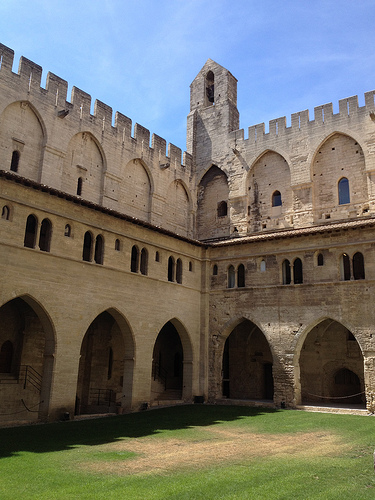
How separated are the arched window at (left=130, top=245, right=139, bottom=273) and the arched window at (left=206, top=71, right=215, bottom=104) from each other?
1530 centimetres

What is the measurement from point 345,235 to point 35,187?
46.1 ft

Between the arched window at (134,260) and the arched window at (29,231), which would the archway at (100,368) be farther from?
the arched window at (29,231)

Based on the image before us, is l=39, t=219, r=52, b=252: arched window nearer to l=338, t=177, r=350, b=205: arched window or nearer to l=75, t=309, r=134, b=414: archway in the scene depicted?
l=75, t=309, r=134, b=414: archway

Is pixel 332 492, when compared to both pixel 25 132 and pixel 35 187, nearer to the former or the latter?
pixel 35 187

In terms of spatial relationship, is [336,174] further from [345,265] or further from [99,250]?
[99,250]

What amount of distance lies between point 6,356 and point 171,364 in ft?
37.5

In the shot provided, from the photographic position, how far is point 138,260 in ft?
71.7

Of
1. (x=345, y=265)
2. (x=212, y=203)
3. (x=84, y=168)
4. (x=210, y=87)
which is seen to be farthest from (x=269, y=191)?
(x=84, y=168)

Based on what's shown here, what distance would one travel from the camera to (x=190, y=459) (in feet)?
37.7

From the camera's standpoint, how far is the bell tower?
30719mm

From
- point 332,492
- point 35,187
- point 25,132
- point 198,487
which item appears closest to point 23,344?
point 35,187

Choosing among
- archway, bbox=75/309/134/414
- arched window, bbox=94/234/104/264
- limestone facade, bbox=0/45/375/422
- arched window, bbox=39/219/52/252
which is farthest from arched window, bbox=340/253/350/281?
arched window, bbox=39/219/52/252

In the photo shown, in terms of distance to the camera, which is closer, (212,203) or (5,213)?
(5,213)

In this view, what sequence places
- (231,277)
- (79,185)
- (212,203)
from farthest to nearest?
(212,203) < (231,277) < (79,185)
